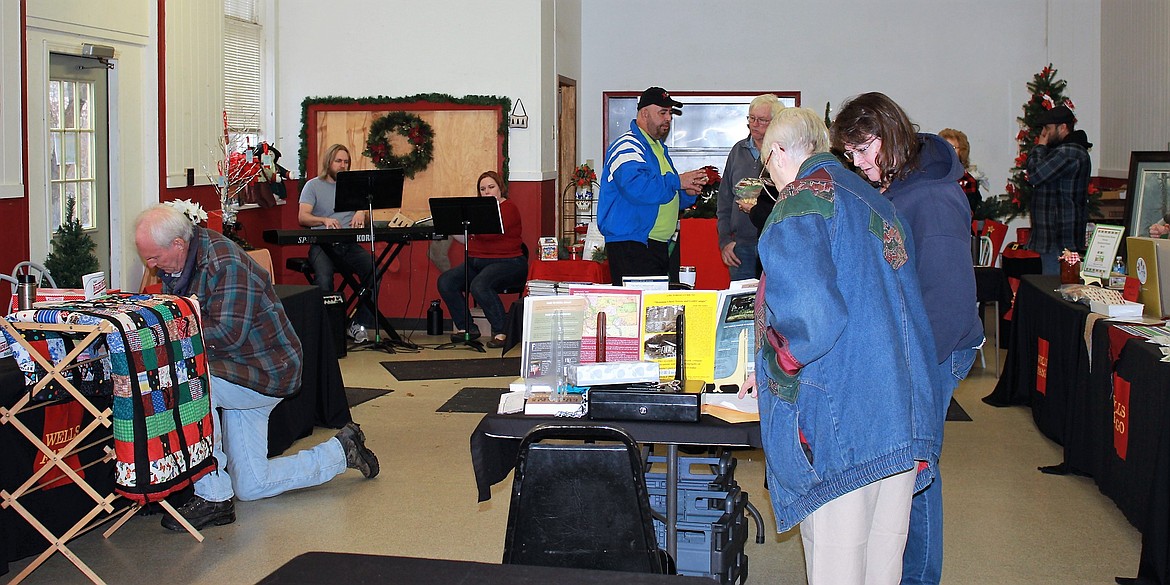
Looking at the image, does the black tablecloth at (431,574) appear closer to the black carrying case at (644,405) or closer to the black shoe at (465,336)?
the black carrying case at (644,405)

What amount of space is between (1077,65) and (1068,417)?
703cm

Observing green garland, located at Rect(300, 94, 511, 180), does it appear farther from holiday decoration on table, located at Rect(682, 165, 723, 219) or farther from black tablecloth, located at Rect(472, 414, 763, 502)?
black tablecloth, located at Rect(472, 414, 763, 502)

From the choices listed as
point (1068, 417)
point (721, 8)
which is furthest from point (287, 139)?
point (1068, 417)

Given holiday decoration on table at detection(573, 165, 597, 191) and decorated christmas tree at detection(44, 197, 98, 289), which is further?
holiday decoration on table at detection(573, 165, 597, 191)

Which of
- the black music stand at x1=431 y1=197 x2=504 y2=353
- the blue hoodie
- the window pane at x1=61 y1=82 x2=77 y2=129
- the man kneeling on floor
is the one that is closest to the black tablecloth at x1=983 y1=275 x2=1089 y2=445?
the blue hoodie

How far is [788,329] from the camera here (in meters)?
2.57

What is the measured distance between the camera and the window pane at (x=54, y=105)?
7137 millimetres

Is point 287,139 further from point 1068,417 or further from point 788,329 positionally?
point 788,329

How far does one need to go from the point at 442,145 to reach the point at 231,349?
18.8 ft

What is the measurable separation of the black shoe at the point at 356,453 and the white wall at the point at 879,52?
729 centimetres

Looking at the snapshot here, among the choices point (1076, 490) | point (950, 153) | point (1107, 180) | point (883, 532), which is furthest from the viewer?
point (1107, 180)

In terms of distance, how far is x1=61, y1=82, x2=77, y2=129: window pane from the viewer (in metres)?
7.31

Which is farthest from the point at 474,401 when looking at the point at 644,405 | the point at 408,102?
the point at 644,405

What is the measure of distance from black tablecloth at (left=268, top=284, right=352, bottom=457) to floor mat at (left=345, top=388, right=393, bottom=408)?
669 mm
